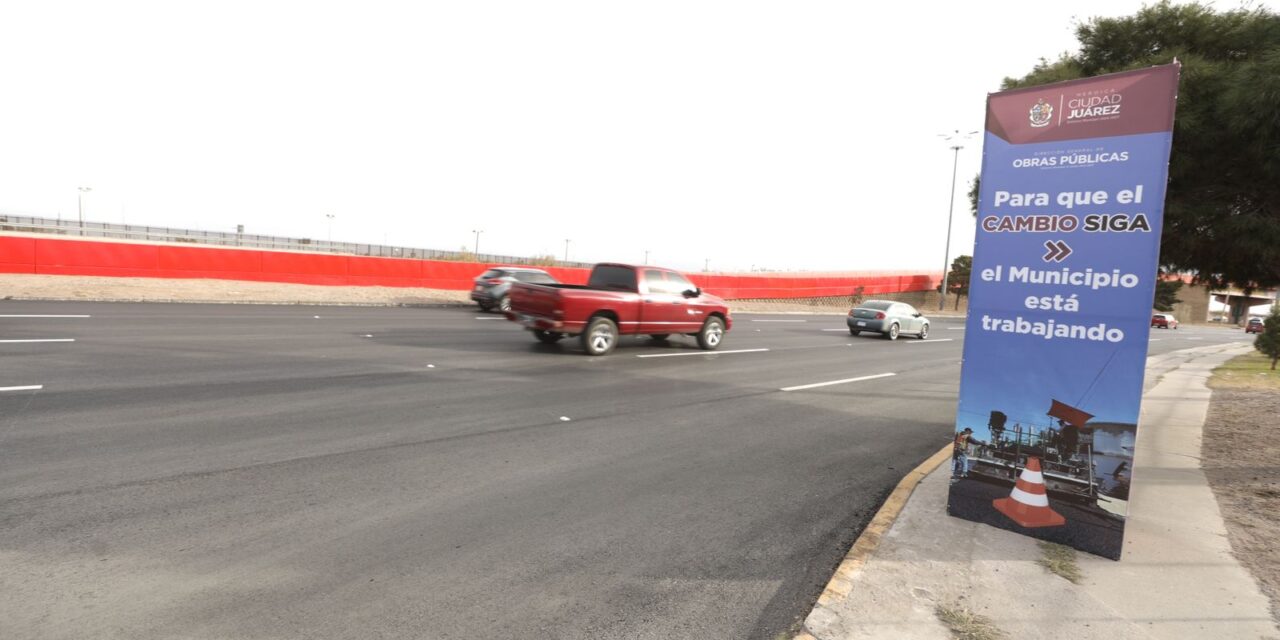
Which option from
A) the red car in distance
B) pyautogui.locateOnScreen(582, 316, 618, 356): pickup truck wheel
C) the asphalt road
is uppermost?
pyautogui.locateOnScreen(582, 316, 618, 356): pickup truck wheel

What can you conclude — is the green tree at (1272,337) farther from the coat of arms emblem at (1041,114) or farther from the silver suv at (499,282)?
the silver suv at (499,282)

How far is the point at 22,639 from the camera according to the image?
8.95 ft

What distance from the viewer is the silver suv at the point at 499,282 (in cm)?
2192

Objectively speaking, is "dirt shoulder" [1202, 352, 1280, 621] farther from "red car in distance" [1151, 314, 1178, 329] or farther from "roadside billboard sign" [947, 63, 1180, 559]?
"red car in distance" [1151, 314, 1178, 329]

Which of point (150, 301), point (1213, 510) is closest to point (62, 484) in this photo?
point (1213, 510)

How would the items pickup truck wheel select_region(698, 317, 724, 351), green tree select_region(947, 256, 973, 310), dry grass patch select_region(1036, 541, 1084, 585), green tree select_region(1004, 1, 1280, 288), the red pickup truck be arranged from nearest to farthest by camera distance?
1. dry grass patch select_region(1036, 541, 1084, 585)
2. green tree select_region(1004, 1, 1280, 288)
3. the red pickup truck
4. pickup truck wheel select_region(698, 317, 724, 351)
5. green tree select_region(947, 256, 973, 310)

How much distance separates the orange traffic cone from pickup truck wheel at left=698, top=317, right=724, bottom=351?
1047 cm

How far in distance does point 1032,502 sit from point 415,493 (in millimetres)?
4334

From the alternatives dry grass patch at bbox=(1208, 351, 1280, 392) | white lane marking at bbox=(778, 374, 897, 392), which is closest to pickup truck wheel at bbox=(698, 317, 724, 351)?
white lane marking at bbox=(778, 374, 897, 392)

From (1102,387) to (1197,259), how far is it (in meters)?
4.67

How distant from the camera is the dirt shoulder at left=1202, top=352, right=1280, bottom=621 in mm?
4027

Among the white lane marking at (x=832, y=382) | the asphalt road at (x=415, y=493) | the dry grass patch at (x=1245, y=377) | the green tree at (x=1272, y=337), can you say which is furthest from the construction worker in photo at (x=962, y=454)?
the green tree at (x=1272, y=337)

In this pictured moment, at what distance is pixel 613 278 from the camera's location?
13742mm

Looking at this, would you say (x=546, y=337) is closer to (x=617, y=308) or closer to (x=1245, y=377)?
(x=617, y=308)
